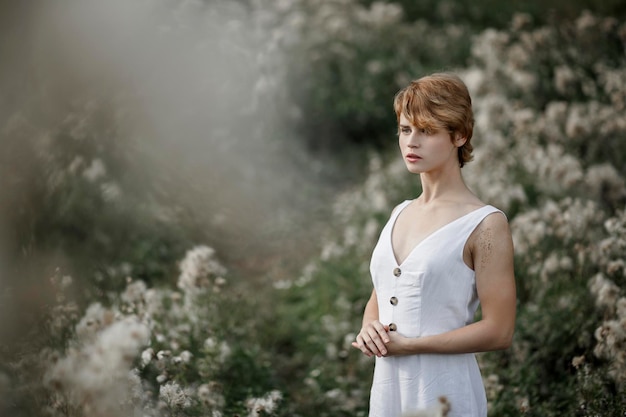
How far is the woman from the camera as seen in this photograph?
2.03 meters

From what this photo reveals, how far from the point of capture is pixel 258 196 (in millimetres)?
6277

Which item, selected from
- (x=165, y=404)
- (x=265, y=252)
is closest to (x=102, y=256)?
(x=165, y=404)

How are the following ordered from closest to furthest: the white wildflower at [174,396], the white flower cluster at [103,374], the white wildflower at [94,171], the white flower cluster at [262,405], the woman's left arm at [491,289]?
1. the woman's left arm at [491,289]
2. the white flower cluster at [103,374]
3. the white wildflower at [174,396]
4. the white flower cluster at [262,405]
5. the white wildflower at [94,171]

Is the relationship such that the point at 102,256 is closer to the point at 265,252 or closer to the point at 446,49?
the point at 265,252

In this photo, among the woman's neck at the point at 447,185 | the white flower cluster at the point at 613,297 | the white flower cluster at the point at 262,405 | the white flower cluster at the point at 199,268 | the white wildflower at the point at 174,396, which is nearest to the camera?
the woman's neck at the point at 447,185

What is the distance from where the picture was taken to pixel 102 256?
157 inches

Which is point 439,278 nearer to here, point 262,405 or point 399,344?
point 399,344

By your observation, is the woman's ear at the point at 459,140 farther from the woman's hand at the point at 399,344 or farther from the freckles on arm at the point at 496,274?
the woman's hand at the point at 399,344

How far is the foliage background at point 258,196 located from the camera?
307 centimetres

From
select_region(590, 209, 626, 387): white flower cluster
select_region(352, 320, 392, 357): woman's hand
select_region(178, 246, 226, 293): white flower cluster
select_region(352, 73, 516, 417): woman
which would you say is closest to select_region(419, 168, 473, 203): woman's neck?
select_region(352, 73, 516, 417): woman

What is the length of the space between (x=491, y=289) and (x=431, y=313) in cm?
20

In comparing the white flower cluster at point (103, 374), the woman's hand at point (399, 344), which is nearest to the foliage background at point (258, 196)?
the white flower cluster at point (103, 374)

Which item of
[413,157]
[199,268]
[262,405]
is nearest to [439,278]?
[413,157]

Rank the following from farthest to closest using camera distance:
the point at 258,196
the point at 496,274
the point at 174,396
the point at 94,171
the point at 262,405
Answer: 1. the point at 258,196
2. the point at 94,171
3. the point at 262,405
4. the point at 174,396
5. the point at 496,274
